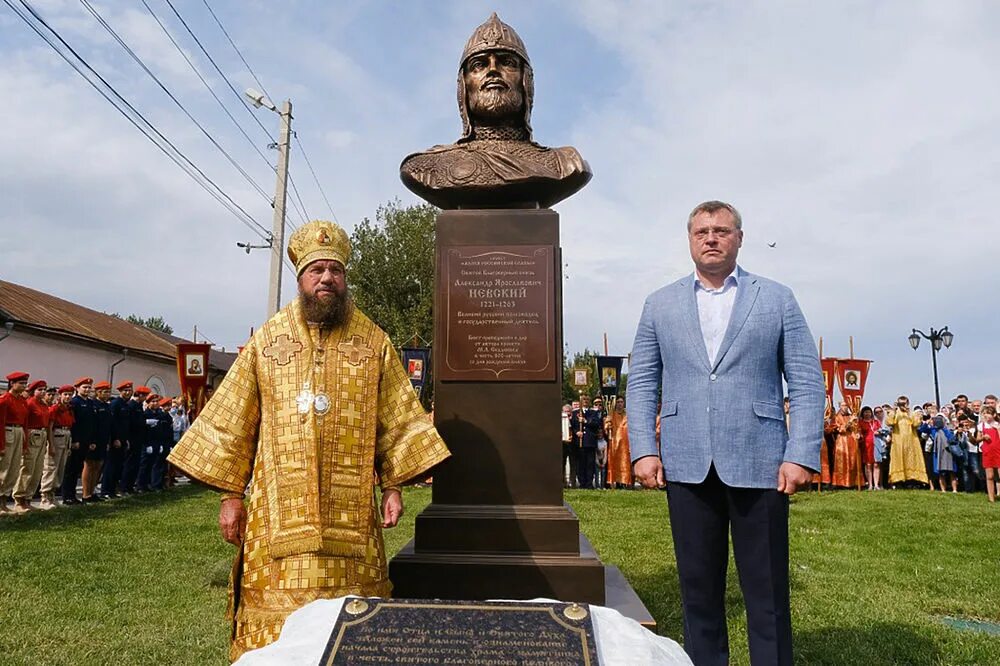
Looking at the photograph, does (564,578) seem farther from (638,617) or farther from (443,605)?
(443,605)

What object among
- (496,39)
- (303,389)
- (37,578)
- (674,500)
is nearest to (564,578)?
(674,500)

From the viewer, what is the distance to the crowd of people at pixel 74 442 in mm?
10430

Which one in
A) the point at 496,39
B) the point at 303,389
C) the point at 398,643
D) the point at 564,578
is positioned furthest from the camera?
the point at 496,39

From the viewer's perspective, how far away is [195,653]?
4.11 m

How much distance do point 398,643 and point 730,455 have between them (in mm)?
1508

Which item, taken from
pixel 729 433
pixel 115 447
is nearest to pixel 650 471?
pixel 729 433

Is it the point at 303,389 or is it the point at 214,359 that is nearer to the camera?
the point at 303,389

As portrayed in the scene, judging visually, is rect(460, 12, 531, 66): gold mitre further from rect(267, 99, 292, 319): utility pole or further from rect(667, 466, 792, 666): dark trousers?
rect(267, 99, 292, 319): utility pole

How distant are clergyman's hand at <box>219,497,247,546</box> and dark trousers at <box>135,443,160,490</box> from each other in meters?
11.7

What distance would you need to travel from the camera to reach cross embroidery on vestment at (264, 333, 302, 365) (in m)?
3.65

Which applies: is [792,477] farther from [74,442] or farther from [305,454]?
[74,442]

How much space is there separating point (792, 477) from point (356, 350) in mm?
2113

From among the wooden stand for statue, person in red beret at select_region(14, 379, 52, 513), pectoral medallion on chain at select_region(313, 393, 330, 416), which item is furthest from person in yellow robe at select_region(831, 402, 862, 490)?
person in red beret at select_region(14, 379, 52, 513)

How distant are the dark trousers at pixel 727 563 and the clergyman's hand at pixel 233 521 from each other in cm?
203
